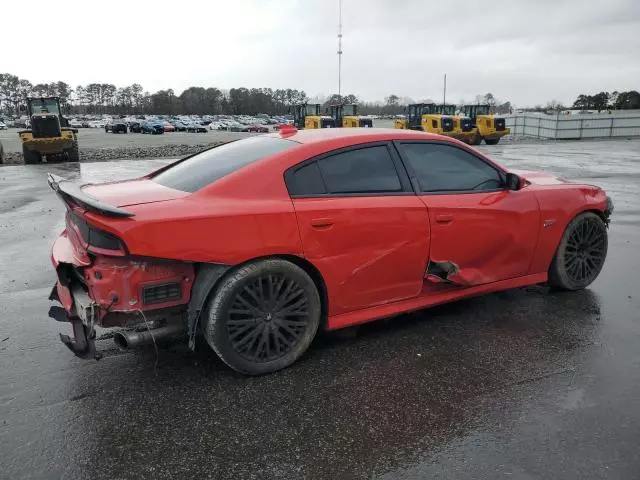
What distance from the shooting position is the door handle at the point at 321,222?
3.47 m

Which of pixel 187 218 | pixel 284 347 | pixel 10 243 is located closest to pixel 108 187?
pixel 187 218

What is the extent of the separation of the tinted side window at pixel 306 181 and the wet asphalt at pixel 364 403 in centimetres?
115

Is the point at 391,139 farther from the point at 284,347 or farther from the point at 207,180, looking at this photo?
the point at 284,347

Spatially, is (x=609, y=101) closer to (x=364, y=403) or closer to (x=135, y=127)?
(x=135, y=127)

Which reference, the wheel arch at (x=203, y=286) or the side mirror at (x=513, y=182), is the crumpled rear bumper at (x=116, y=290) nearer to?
the wheel arch at (x=203, y=286)

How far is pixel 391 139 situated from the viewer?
402cm

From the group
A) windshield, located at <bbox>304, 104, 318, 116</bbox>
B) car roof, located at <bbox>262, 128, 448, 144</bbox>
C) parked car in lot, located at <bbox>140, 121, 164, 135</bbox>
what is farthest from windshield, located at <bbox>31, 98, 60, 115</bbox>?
parked car in lot, located at <bbox>140, 121, 164, 135</bbox>

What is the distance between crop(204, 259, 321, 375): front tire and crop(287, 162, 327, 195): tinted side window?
0.51 metres

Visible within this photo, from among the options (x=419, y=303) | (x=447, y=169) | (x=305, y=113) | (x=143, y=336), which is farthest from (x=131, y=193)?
(x=305, y=113)

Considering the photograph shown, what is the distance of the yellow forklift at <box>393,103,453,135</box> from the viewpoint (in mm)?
28422

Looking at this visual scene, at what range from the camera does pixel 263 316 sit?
11.2 ft

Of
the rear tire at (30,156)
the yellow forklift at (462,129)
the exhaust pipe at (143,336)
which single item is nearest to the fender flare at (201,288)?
the exhaust pipe at (143,336)

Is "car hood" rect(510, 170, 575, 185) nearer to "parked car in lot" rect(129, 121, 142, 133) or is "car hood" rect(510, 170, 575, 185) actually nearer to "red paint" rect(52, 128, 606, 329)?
"red paint" rect(52, 128, 606, 329)

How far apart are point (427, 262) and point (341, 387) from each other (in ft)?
3.88
